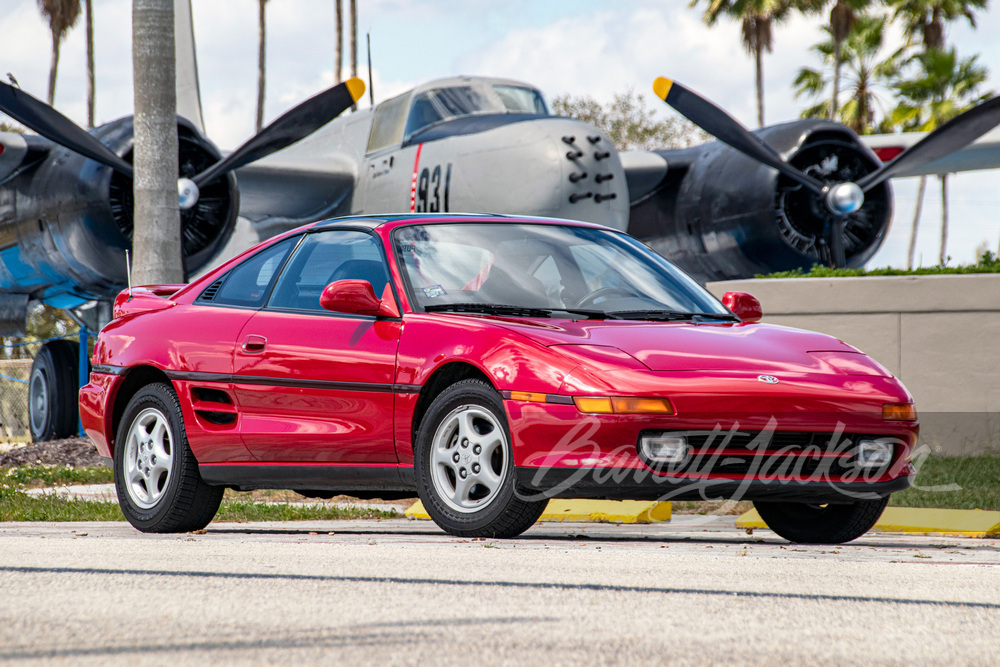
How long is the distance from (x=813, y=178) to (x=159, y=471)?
12.0 meters

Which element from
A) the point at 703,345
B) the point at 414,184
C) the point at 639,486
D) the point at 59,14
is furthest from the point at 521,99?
the point at 59,14

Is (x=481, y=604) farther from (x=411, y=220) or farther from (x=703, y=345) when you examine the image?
(x=411, y=220)

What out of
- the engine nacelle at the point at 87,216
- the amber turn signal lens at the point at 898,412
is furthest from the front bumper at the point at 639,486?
the engine nacelle at the point at 87,216

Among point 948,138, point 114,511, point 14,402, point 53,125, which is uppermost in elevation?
point 948,138

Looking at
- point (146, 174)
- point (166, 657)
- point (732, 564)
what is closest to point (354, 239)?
point (732, 564)

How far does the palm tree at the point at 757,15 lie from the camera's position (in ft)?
152

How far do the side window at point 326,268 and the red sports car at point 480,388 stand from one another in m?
0.01

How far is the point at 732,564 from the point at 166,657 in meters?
2.56

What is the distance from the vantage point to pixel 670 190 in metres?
18.6

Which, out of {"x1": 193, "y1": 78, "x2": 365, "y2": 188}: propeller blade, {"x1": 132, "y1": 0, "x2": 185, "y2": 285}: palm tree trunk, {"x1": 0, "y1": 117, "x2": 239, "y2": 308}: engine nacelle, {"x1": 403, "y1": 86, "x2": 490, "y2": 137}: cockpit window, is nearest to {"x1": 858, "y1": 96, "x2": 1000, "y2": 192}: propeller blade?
{"x1": 403, "y1": 86, "x2": 490, "y2": 137}: cockpit window

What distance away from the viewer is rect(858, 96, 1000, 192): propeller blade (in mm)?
15602

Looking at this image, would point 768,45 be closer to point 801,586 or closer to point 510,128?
point 510,128

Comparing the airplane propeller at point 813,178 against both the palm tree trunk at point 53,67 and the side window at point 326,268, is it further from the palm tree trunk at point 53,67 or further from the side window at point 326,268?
the palm tree trunk at point 53,67

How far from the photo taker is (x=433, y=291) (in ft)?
19.7
